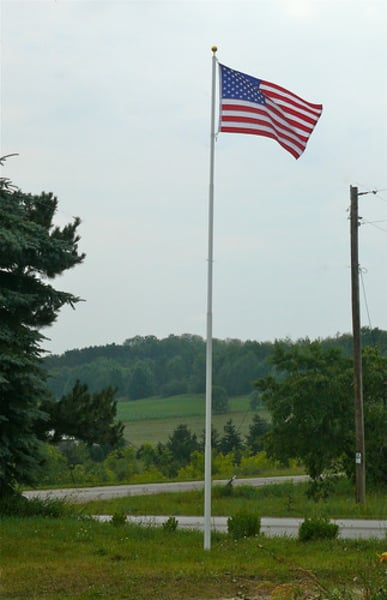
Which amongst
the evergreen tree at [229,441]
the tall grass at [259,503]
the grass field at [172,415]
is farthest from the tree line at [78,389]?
the grass field at [172,415]

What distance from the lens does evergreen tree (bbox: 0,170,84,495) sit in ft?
58.9

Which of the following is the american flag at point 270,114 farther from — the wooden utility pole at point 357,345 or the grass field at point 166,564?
the wooden utility pole at point 357,345

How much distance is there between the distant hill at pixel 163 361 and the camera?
5094 centimetres

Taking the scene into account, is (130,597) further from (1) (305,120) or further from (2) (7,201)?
(2) (7,201)

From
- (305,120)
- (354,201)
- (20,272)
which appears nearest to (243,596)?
(305,120)

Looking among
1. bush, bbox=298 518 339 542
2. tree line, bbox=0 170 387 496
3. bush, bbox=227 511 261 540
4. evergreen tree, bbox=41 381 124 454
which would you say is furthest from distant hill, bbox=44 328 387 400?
bush, bbox=298 518 339 542

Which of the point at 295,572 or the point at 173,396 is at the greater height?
the point at 173,396

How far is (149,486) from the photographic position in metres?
37.9

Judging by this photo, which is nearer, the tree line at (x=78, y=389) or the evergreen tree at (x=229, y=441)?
the tree line at (x=78, y=389)

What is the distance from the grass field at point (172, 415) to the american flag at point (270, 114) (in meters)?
65.8

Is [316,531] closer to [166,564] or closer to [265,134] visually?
[166,564]

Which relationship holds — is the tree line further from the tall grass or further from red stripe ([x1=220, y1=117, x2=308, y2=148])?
red stripe ([x1=220, y1=117, x2=308, y2=148])

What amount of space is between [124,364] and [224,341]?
30.6ft

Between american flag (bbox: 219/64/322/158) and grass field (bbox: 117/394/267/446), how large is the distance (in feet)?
216
